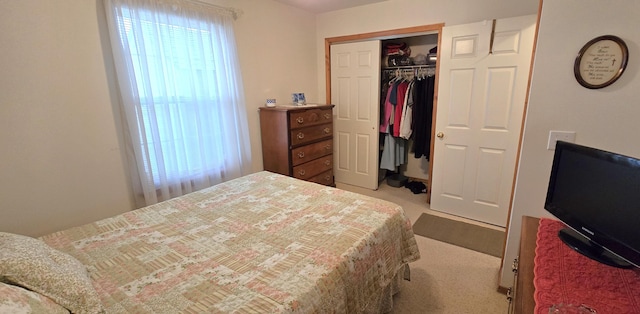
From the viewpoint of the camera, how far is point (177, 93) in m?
2.29

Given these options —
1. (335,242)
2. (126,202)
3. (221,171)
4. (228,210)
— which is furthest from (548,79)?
(126,202)

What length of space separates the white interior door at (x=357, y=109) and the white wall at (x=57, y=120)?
2.48 meters

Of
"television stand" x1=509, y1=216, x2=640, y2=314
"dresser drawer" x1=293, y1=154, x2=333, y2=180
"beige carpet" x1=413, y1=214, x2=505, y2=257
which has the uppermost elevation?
"television stand" x1=509, y1=216, x2=640, y2=314

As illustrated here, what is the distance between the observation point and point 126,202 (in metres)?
2.16

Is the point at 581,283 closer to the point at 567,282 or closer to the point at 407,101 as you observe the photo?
the point at 567,282

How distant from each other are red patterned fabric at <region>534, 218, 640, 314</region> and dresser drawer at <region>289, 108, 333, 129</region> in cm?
222

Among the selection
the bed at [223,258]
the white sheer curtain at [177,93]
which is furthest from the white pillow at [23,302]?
the white sheer curtain at [177,93]

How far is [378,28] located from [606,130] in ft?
7.94

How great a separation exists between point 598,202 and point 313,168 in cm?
245

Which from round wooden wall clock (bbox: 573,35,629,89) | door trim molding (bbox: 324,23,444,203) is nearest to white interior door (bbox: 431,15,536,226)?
door trim molding (bbox: 324,23,444,203)

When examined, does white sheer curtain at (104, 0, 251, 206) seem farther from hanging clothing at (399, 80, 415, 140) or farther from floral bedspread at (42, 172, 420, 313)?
hanging clothing at (399, 80, 415, 140)

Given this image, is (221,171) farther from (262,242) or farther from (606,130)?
(606,130)

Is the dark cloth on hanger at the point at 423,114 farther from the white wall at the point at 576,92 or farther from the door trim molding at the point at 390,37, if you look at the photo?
the white wall at the point at 576,92

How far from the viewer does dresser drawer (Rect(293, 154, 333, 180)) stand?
3041 mm
